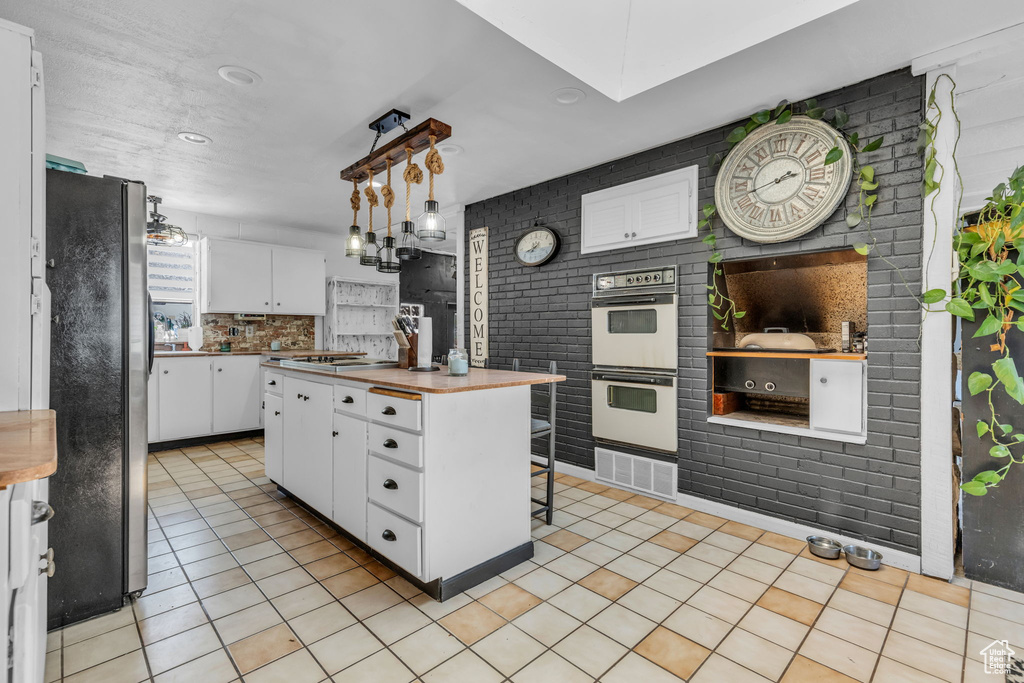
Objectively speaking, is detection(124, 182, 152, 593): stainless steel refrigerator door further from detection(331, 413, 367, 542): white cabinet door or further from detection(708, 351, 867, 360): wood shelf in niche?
detection(708, 351, 867, 360): wood shelf in niche

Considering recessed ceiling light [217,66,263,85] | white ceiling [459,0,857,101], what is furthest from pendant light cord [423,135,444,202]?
recessed ceiling light [217,66,263,85]

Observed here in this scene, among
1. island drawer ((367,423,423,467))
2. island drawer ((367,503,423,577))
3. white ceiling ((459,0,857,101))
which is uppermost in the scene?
white ceiling ((459,0,857,101))

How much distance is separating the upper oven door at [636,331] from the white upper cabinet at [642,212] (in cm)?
43

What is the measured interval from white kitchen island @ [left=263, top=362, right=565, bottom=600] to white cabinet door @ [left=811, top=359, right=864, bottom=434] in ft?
5.00

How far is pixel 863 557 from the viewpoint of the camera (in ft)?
8.16

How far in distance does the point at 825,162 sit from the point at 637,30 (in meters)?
→ 1.24

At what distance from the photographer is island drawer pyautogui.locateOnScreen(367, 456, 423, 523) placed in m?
2.13

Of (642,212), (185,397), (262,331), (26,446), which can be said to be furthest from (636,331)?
(262,331)

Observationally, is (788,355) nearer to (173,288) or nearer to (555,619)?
(555,619)

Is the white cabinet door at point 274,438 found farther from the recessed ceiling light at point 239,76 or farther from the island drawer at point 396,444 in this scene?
the recessed ceiling light at point 239,76

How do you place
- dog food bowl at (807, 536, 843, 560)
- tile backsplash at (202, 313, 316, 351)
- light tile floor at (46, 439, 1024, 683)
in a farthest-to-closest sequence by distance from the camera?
tile backsplash at (202, 313, 316, 351) → dog food bowl at (807, 536, 843, 560) → light tile floor at (46, 439, 1024, 683)

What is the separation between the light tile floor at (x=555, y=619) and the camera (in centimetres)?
174

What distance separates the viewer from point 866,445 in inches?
102

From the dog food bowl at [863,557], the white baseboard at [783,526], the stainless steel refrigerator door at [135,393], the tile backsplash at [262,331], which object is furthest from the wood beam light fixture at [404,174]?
the tile backsplash at [262,331]
